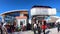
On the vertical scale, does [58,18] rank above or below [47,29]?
above

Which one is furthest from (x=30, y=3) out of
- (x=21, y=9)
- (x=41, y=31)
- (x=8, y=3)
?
(x=41, y=31)

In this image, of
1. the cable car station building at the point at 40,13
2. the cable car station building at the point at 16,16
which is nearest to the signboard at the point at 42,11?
the cable car station building at the point at 40,13

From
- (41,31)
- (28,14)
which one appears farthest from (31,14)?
(41,31)

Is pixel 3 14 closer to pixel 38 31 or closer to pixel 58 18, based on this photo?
pixel 38 31

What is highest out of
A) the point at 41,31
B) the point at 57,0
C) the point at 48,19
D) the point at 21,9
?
the point at 57,0

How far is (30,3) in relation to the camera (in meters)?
1.64

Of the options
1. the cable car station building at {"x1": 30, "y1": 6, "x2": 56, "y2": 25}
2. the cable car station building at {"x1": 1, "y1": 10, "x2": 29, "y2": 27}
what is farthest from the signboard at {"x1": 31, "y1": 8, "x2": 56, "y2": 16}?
the cable car station building at {"x1": 1, "y1": 10, "x2": 29, "y2": 27}

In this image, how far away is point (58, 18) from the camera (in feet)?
5.41

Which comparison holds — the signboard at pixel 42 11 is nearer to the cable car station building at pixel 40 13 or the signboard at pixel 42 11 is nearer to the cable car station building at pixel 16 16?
the cable car station building at pixel 40 13

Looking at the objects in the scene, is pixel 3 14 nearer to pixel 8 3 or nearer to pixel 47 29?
pixel 8 3

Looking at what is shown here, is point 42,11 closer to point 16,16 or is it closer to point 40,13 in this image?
point 40,13

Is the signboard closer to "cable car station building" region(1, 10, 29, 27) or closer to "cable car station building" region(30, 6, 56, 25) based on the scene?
"cable car station building" region(30, 6, 56, 25)

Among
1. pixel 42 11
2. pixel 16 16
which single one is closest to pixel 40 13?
pixel 42 11

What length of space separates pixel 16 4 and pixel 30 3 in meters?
0.19
